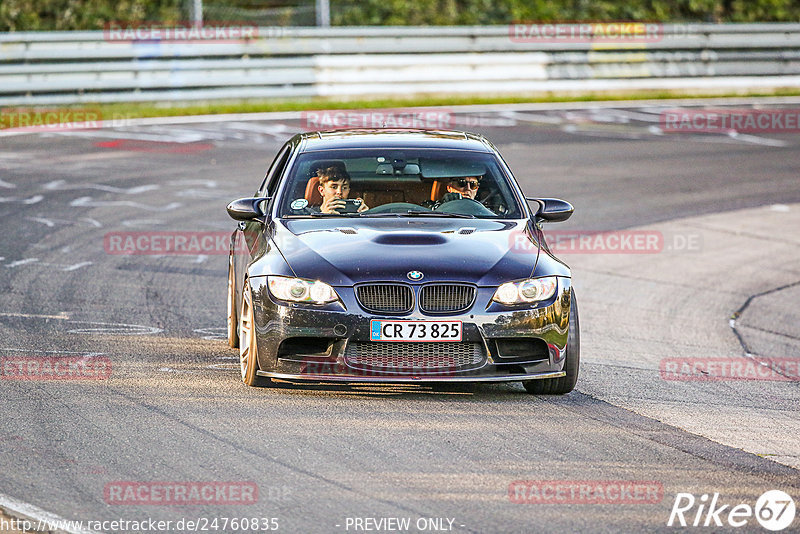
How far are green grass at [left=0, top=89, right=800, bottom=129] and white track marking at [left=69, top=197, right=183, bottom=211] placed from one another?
656 cm

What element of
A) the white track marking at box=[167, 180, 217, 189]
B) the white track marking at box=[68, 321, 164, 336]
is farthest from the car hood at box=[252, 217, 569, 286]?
the white track marking at box=[167, 180, 217, 189]

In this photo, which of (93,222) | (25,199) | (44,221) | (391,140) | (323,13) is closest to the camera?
(391,140)

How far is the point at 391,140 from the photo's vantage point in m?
A: 9.08

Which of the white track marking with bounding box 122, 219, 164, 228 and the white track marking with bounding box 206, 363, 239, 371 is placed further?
the white track marking with bounding box 122, 219, 164, 228

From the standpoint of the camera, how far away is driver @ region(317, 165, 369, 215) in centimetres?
856

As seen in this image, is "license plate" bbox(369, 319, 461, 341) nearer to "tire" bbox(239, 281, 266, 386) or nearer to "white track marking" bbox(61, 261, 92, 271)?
"tire" bbox(239, 281, 266, 386)

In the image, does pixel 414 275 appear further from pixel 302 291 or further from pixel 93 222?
pixel 93 222

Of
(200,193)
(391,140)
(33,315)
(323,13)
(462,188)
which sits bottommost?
(200,193)

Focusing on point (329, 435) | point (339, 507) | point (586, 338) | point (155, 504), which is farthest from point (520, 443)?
point (586, 338)

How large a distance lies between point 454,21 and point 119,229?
58.1 ft

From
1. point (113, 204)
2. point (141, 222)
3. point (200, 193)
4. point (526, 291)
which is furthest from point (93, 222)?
point (526, 291)

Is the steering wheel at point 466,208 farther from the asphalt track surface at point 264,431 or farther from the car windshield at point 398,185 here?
the asphalt track surface at point 264,431

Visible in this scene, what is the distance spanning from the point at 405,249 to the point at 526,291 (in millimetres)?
765

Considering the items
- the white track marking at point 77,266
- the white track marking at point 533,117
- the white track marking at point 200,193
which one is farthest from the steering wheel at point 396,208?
the white track marking at point 533,117
